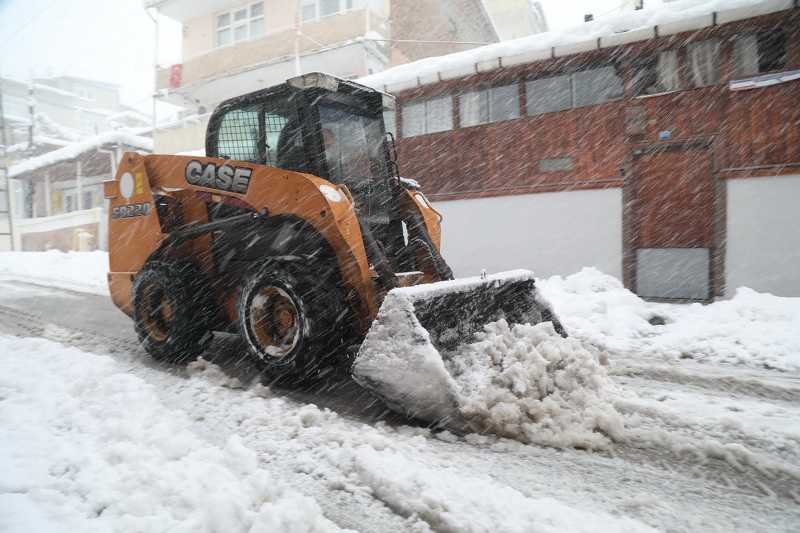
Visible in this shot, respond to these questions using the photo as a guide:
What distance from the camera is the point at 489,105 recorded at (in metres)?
10.1

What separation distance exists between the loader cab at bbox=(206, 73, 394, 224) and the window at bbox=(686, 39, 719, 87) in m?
6.06

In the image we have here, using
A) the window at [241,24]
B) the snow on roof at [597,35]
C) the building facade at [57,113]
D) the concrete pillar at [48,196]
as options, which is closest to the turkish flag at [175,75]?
the window at [241,24]

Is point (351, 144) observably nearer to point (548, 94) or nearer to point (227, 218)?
point (227, 218)

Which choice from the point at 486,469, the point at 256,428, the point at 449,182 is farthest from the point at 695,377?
the point at 449,182

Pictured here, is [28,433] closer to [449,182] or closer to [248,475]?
[248,475]

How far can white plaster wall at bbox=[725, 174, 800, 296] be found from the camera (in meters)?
7.52

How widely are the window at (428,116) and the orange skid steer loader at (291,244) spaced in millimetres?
6222

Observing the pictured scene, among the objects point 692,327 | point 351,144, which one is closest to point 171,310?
point 351,144

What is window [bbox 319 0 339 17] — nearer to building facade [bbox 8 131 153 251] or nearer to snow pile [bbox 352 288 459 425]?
building facade [bbox 8 131 153 251]

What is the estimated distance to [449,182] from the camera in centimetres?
1067

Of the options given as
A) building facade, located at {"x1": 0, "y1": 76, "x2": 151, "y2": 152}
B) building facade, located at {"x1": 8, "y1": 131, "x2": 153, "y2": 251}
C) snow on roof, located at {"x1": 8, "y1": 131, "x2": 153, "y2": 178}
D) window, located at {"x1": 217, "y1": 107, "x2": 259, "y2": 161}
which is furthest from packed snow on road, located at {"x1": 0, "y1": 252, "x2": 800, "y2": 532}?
building facade, located at {"x1": 0, "y1": 76, "x2": 151, "y2": 152}

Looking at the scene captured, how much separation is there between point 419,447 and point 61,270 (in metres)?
12.8

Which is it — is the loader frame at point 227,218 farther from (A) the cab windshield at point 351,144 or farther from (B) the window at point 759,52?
(B) the window at point 759,52

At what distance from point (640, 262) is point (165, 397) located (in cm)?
766
